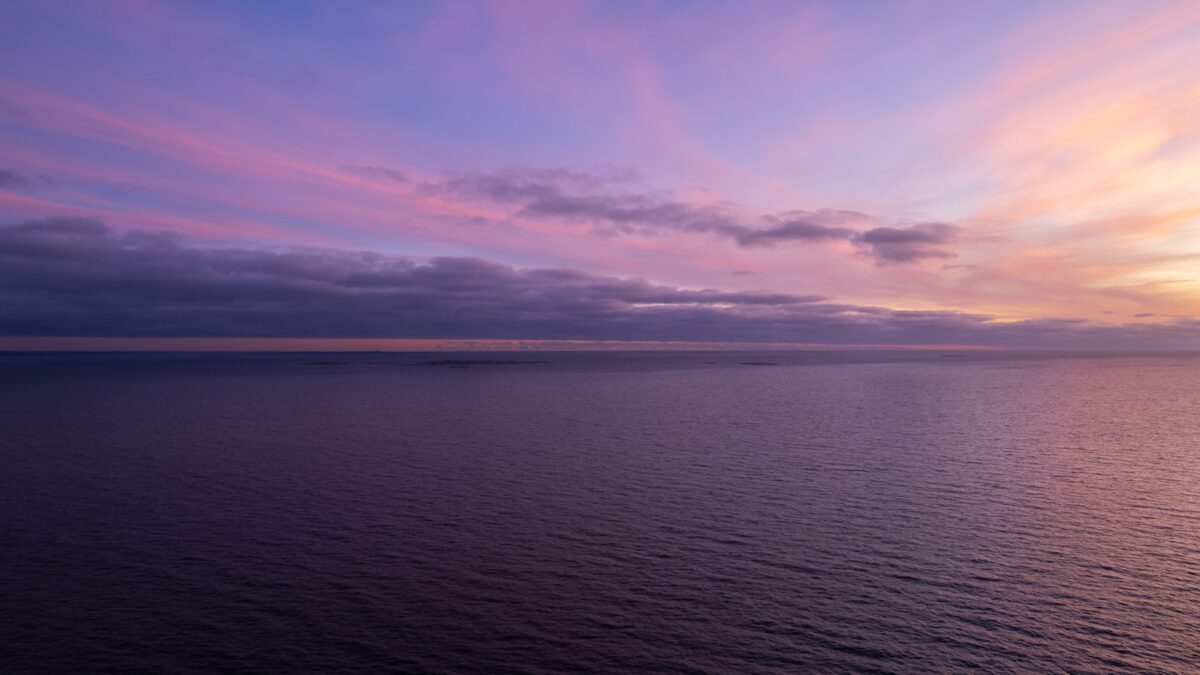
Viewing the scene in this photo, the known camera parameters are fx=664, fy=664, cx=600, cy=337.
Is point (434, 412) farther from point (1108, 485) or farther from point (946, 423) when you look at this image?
point (1108, 485)

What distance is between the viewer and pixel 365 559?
42.3 metres

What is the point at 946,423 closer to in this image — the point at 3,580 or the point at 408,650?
the point at 408,650

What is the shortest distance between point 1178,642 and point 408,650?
3645 cm

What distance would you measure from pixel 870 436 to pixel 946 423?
23.9 m

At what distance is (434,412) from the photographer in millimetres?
125562

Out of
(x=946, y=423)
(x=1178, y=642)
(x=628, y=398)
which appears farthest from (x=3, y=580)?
(x=628, y=398)

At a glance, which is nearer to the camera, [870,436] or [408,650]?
[408,650]

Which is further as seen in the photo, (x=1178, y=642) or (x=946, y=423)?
(x=946, y=423)

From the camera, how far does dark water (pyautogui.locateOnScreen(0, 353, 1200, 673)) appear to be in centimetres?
3109

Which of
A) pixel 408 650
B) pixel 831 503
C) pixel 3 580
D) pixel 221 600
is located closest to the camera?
pixel 408 650

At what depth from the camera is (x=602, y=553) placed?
4312 centimetres

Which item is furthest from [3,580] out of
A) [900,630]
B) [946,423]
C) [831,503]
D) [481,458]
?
[946,423]

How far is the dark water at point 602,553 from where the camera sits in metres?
31.1

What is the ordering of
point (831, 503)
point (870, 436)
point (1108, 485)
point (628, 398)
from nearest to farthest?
point (831, 503)
point (1108, 485)
point (870, 436)
point (628, 398)
